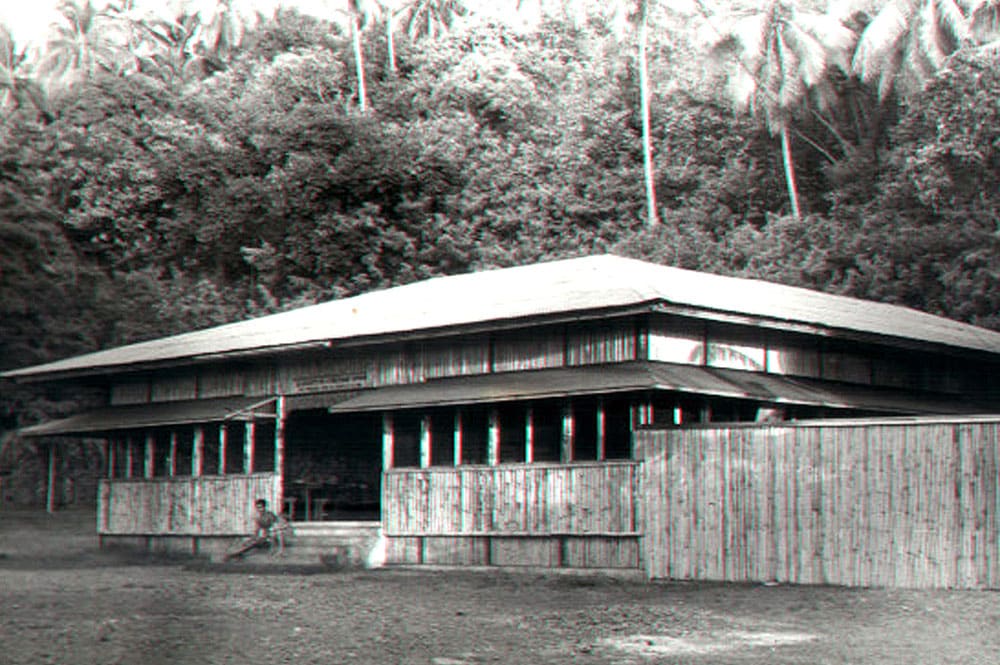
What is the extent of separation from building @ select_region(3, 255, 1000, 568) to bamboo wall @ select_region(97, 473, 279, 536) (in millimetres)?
44

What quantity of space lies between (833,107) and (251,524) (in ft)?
95.6

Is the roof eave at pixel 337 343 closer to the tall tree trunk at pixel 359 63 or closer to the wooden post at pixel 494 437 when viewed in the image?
the wooden post at pixel 494 437

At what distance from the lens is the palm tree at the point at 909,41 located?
42.4 meters

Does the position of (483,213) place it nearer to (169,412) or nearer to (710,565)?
(169,412)

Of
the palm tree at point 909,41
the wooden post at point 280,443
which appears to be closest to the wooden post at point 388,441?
the wooden post at point 280,443

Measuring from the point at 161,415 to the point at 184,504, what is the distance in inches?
76.3

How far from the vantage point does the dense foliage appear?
39.5 meters

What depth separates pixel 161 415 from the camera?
1073 inches

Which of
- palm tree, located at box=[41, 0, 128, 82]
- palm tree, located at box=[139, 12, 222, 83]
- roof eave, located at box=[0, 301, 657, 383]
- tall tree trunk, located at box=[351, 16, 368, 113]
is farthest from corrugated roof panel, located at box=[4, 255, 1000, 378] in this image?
palm tree, located at box=[41, 0, 128, 82]

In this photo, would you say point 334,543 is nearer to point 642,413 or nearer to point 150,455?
point 642,413

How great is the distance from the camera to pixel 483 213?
47562 mm

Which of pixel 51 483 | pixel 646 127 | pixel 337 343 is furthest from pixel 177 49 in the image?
pixel 337 343

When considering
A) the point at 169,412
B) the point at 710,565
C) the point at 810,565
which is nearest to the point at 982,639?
the point at 810,565

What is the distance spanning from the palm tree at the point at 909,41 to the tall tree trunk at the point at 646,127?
23.7ft
